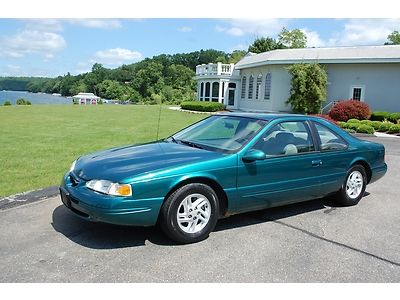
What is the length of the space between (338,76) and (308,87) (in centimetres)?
293

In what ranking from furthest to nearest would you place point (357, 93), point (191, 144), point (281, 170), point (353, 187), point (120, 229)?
point (357, 93) → point (353, 187) → point (191, 144) → point (281, 170) → point (120, 229)

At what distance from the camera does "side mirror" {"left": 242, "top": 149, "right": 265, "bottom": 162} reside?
13.9 feet

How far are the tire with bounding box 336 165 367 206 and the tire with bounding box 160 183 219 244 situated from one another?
2.39 m

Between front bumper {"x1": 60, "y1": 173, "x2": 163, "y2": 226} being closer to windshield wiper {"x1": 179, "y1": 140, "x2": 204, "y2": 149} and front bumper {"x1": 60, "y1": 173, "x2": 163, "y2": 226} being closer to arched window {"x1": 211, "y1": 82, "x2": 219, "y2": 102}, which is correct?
windshield wiper {"x1": 179, "y1": 140, "x2": 204, "y2": 149}

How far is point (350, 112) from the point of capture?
20.7m

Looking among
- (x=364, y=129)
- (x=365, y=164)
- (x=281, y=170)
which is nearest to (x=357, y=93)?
(x=364, y=129)

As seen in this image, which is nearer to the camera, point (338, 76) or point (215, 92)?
point (338, 76)

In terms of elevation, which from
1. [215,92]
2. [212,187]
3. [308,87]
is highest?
[308,87]

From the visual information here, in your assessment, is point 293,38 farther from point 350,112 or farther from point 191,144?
point 191,144

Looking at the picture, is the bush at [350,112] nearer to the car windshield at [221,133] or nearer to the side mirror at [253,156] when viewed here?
the car windshield at [221,133]

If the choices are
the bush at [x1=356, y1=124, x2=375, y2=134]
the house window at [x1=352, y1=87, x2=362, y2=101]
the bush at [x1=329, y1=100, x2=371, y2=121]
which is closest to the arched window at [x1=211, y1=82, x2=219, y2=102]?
the house window at [x1=352, y1=87, x2=362, y2=101]
